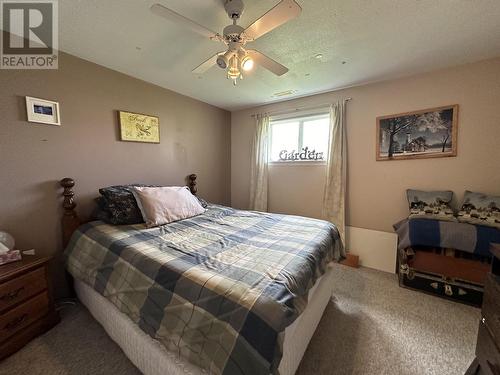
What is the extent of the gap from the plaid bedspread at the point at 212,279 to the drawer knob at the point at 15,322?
360 mm

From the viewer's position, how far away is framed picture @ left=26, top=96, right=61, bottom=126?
5.53 feet

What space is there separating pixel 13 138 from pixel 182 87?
5.70 ft

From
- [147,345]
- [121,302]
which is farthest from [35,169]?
[147,345]

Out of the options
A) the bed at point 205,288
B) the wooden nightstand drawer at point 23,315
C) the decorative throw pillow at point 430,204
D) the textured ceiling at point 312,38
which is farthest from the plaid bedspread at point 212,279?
the textured ceiling at point 312,38

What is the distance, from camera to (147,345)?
45.3 inches

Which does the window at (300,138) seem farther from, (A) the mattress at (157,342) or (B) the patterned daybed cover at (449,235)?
(A) the mattress at (157,342)

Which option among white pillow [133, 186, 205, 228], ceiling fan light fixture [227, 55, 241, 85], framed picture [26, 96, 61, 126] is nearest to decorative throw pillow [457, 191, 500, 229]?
ceiling fan light fixture [227, 55, 241, 85]

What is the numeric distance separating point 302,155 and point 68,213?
9.58 feet

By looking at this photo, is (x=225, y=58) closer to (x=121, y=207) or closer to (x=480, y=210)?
(x=121, y=207)

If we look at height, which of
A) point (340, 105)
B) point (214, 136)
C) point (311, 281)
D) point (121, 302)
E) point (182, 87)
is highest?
point (182, 87)

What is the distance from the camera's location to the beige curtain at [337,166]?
8.96 feet

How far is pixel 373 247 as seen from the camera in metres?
2.61

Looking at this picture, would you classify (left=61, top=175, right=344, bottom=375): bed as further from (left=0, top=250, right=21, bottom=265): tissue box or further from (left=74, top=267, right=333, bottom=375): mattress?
(left=0, top=250, right=21, bottom=265): tissue box

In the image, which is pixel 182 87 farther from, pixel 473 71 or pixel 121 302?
pixel 473 71
